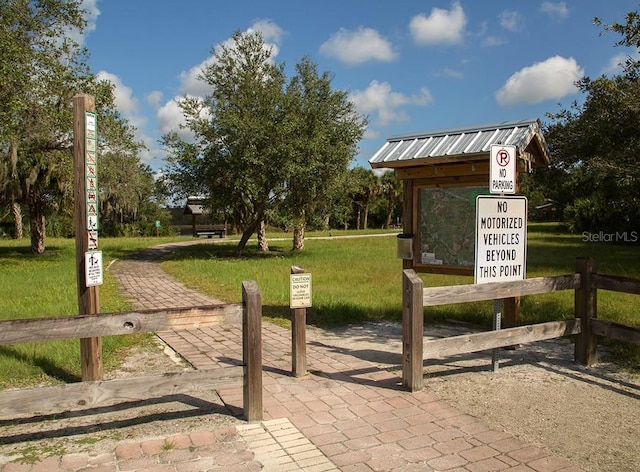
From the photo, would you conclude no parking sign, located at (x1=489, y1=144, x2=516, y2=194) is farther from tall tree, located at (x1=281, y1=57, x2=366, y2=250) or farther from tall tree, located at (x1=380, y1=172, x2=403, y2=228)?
tall tree, located at (x1=380, y1=172, x2=403, y2=228)

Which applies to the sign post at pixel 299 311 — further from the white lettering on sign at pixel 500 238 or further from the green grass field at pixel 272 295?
the green grass field at pixel 272 295

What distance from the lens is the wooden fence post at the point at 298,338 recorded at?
214 inches

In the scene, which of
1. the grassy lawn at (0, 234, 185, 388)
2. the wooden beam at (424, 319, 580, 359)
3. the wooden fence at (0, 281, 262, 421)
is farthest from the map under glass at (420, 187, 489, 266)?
the grassy lawn at (0, 234, 185, 388)

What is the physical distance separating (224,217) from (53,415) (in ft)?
63.2

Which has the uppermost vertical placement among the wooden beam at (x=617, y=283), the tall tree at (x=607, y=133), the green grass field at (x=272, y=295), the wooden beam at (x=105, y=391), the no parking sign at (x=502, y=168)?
A: the tall tree at (x=607, y=133)

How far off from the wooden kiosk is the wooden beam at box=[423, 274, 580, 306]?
1.16 metres

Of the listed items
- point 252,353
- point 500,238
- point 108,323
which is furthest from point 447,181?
point 108,323

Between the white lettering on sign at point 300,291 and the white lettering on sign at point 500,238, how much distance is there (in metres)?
1.78

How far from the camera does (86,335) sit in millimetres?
3951

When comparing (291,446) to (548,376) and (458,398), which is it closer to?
(458,398)

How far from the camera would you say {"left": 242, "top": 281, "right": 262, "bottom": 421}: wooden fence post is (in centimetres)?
432

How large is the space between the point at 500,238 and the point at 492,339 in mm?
1114

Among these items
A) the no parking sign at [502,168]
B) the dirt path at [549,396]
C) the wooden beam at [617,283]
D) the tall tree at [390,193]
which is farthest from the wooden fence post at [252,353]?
the tall tree at [390,193]

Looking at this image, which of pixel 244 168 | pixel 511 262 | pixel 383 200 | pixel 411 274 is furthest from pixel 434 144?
pixel 383 200
